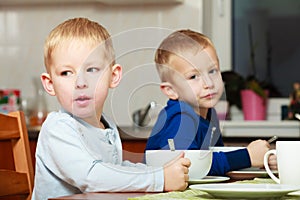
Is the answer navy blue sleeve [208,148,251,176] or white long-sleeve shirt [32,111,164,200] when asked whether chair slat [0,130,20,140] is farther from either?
navy blue sleeve [208,148,251,176]

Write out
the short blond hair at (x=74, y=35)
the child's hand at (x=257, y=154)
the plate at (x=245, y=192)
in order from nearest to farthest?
1. the plate at (x=245, y=192)
2. the short blond hair at (x=74, y=35)
3. the child's hand at (x=257, y=154)

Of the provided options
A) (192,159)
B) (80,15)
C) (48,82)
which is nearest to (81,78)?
(48,82)

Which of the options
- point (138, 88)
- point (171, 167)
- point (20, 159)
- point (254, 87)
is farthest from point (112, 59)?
point (254, 87)

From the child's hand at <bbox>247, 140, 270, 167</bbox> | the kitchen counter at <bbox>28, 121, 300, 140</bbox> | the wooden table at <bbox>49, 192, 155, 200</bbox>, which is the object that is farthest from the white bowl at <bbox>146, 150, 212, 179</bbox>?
the kitchen counter at <bbox>28, 121, 300, 140</bbox>

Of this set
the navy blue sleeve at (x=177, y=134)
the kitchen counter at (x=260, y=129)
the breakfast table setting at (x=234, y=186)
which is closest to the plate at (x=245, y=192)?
the breakfast table setting at (x=234, y=186)

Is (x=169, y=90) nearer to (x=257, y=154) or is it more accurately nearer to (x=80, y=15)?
(x=257, y=154)

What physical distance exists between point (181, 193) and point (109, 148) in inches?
9.3

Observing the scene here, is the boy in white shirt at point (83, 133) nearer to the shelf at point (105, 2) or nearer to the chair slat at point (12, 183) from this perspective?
the chair slat at point (12, 183)

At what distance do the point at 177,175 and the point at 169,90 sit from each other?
172 millimetres

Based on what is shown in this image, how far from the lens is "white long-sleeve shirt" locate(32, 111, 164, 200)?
3.72 feet

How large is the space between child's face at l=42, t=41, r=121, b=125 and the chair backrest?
31cm

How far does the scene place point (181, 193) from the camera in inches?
42.5

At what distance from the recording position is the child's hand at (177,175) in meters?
1.15

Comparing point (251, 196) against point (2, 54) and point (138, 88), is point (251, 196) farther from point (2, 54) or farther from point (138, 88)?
point (2, 54)
